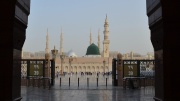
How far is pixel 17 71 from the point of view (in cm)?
579

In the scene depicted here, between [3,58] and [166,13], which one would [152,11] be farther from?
[3,58]

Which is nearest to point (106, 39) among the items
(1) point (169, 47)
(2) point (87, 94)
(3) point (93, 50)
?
(3) point (93, 50)

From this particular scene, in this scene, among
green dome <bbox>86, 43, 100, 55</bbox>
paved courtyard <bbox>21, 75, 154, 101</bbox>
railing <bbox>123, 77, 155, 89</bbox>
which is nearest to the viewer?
paved courtyard <bbox>21, 75, 154, 101</bbox>

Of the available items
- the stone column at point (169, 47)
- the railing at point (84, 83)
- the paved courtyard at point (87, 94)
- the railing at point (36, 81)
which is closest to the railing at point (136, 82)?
the paved courtyard at point (87, 94)

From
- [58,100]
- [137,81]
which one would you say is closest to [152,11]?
[58,100]

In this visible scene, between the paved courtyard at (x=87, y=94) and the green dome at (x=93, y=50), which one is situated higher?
the green dome at (x=93, y=50)

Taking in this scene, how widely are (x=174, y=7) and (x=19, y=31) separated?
299 centimetres

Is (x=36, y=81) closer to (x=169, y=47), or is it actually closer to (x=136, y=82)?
(x=136, y=82)

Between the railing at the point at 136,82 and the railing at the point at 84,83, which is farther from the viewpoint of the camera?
the railing at the point at 84,83

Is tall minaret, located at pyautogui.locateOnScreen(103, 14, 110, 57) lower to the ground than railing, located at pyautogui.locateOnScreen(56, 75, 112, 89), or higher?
higher

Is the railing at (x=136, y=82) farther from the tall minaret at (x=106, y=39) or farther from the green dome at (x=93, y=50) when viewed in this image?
the green dome at (x=93, y=50)

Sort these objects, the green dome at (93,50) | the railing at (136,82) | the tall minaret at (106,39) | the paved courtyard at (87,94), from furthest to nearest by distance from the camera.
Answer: the green dome at (93,50) → the tall minaret at (106,39) → the railing at (136,82) → the paved courtyard at (87,94)

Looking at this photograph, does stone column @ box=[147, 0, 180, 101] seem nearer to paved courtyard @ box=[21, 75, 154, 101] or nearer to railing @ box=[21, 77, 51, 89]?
paved courtyard @ box=[21, 75, 154, 101]

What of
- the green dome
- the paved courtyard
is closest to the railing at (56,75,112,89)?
the paved courtyard
